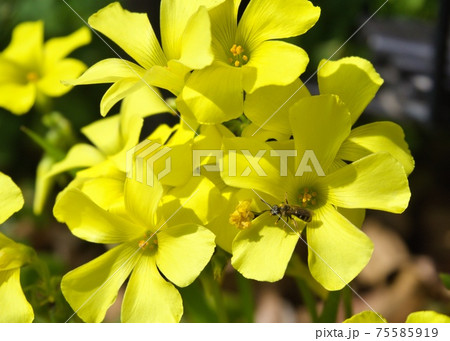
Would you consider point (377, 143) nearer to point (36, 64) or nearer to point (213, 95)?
point (213, 95)

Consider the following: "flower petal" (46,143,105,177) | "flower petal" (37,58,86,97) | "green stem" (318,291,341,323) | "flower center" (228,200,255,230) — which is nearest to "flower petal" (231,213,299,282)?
"flower center" (228,200,255,230)

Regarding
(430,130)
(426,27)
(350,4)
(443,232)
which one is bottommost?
(443,232)

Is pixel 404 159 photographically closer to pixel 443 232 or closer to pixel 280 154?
pixel 280 154

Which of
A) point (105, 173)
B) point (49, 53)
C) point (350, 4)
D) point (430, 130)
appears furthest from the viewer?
point (430, 130)

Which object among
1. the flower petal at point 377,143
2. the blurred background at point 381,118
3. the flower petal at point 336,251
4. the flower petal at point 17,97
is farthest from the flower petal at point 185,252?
the blurred background at point 381,118

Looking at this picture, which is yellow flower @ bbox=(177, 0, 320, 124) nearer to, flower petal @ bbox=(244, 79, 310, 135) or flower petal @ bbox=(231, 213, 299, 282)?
flower petal @ bbox=(244, 79, 310, 135)

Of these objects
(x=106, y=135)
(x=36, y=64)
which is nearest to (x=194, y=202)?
(x=106, y=135)

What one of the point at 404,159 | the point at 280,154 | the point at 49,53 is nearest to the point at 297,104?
the point at 280,154
